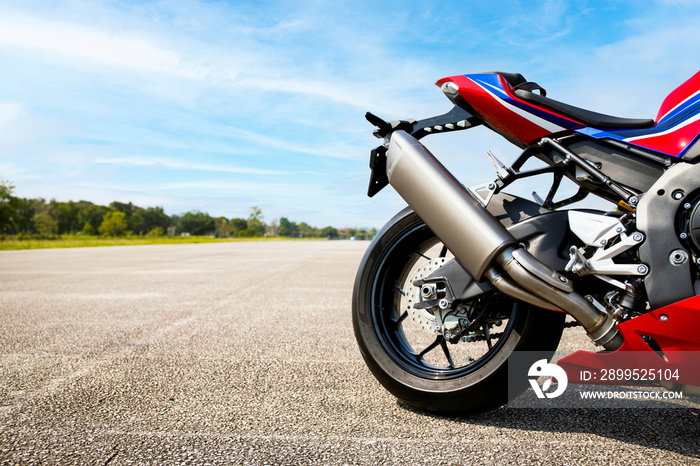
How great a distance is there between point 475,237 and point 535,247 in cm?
26

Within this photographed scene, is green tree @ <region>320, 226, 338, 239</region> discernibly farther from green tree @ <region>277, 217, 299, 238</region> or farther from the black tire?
the black tire

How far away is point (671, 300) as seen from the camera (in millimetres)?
1677

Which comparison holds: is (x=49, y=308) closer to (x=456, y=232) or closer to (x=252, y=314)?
(x=252, y=314)

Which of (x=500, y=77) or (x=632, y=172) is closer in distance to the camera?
(x=632, y=172)

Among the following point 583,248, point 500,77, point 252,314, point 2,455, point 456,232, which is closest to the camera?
point 2,455

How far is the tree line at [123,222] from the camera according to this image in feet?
276

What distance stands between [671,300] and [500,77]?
3.82 ft

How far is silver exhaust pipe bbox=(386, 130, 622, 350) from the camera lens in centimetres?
177

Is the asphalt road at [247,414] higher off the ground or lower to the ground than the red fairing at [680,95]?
lower

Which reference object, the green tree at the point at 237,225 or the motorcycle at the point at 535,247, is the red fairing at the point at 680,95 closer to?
the motorcycle at the point at 535,247

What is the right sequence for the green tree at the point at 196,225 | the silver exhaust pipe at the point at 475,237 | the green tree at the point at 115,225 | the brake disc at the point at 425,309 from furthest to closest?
the green tree at the point at 196,225 → the green tree at the point at 115,225 → the brake disc at the point at 425,309 → the silver exhaust pipe at the point at 475,237

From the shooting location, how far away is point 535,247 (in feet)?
6.33

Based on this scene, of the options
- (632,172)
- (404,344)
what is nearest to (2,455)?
(404,344)

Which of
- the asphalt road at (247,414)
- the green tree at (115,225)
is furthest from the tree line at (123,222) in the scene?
the asphalt road at (247,414)
